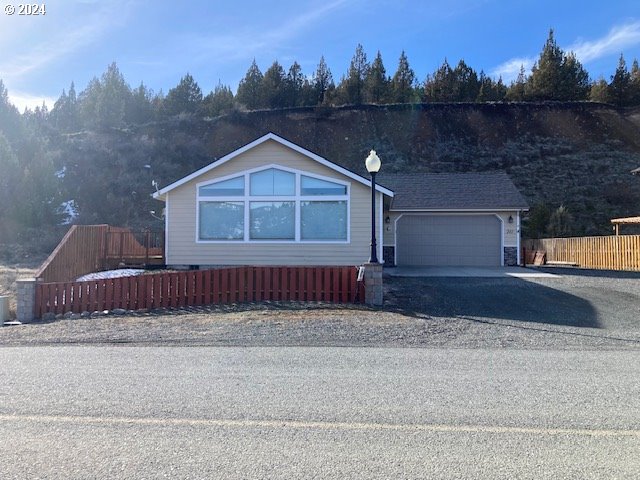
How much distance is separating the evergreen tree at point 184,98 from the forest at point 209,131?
0.44 ft

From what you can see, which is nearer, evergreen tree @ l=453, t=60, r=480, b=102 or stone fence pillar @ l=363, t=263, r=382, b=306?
stone fence pillar @ l=363, t=263, r=382, b=306

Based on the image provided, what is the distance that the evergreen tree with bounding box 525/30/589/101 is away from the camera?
53.8m

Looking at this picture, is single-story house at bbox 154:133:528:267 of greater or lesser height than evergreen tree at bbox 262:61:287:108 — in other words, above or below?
below

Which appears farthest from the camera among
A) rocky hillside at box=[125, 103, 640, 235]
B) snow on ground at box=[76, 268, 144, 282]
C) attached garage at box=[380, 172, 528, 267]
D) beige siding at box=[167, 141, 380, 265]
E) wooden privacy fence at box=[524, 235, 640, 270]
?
rocky hillside at box=[125, 103, 640, 235]

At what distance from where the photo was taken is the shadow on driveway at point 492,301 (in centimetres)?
1055

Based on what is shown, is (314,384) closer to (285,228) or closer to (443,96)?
(285,228)

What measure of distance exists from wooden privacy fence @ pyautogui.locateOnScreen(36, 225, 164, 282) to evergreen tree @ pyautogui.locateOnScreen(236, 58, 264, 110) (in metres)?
41.5

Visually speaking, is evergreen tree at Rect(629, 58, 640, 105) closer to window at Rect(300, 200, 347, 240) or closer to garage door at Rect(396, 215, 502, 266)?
garage door at Rect(396, 215, 502, 266)

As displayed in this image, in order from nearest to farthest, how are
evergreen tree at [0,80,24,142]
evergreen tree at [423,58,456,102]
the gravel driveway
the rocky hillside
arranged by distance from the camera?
the gravel driveway → evergreen tree at [0,80,24,142] → the rocky hillside → evergreen tree at [423,58,456,102]

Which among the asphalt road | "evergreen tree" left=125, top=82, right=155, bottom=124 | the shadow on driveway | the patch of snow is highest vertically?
"evergreen tree" left=125, top=82, right=155, bottom=124

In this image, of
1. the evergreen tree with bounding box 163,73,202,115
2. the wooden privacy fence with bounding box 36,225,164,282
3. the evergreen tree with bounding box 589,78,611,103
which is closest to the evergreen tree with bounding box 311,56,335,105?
the evergreen tree with bounding box 163,73,202,115

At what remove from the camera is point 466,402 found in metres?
4.90

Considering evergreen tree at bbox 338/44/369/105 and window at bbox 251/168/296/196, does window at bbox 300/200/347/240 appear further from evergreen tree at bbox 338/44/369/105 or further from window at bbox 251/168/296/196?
evergreen tree at bbox 338/44/369/105

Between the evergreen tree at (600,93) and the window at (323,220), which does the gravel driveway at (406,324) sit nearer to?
the window at (323,220)
